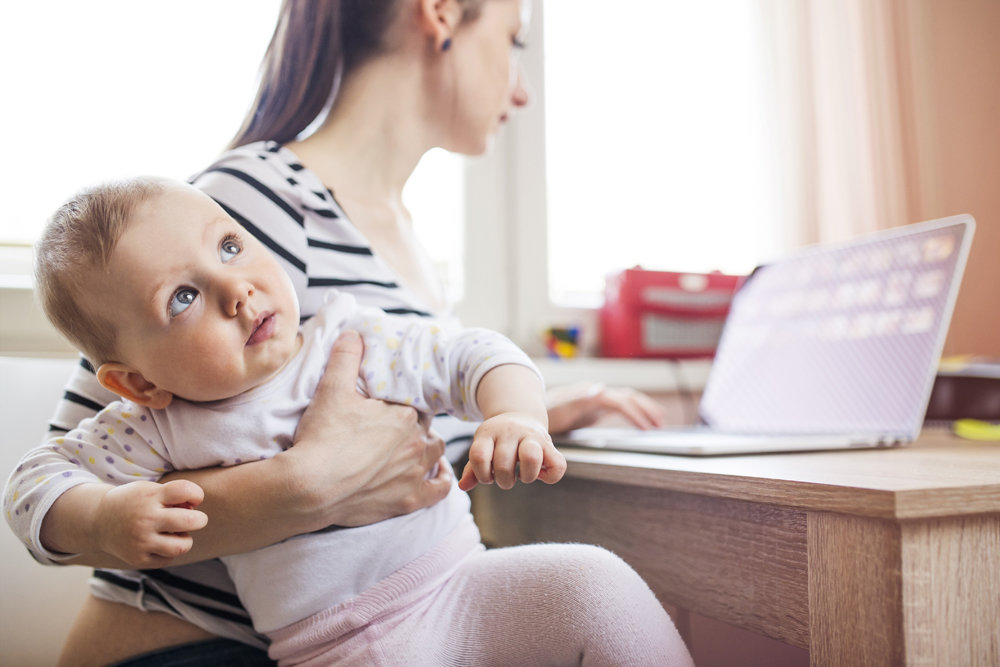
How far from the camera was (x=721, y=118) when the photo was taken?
6.07 feet

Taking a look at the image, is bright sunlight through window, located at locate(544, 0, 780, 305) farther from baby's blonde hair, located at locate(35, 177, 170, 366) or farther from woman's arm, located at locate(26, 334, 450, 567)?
baby's blonde hair, located at locate(35, 177, 170, 366)

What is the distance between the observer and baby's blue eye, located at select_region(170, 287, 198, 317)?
23.1 inches

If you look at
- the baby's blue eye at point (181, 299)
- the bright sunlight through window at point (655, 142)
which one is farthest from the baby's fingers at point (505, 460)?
the bright sunlight through window at point (655, 142)

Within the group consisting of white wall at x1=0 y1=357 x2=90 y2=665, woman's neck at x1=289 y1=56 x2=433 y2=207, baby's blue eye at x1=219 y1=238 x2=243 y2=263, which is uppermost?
woman's neck at x1=289 y1=56 x2=433 y2=207

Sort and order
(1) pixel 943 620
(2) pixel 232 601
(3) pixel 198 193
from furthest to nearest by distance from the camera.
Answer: (2) pixel 232 601, (3) pixel 198 193, (1) pixel 943 620

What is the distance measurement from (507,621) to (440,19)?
2.25 feet

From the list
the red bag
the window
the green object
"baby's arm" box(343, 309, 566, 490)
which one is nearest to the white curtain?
the window

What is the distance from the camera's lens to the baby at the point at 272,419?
1.91 feet

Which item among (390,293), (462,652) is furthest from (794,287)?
(462,652)

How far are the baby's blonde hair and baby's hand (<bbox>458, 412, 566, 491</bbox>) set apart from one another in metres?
0.32

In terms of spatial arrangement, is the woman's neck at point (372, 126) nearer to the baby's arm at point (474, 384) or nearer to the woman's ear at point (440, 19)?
the woman's ear at point (440, 19)

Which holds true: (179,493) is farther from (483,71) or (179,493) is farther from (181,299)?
(483,71)

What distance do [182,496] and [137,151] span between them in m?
0.80

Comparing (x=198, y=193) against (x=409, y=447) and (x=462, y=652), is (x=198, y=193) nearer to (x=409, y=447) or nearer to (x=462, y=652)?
(x=409, y=447)
